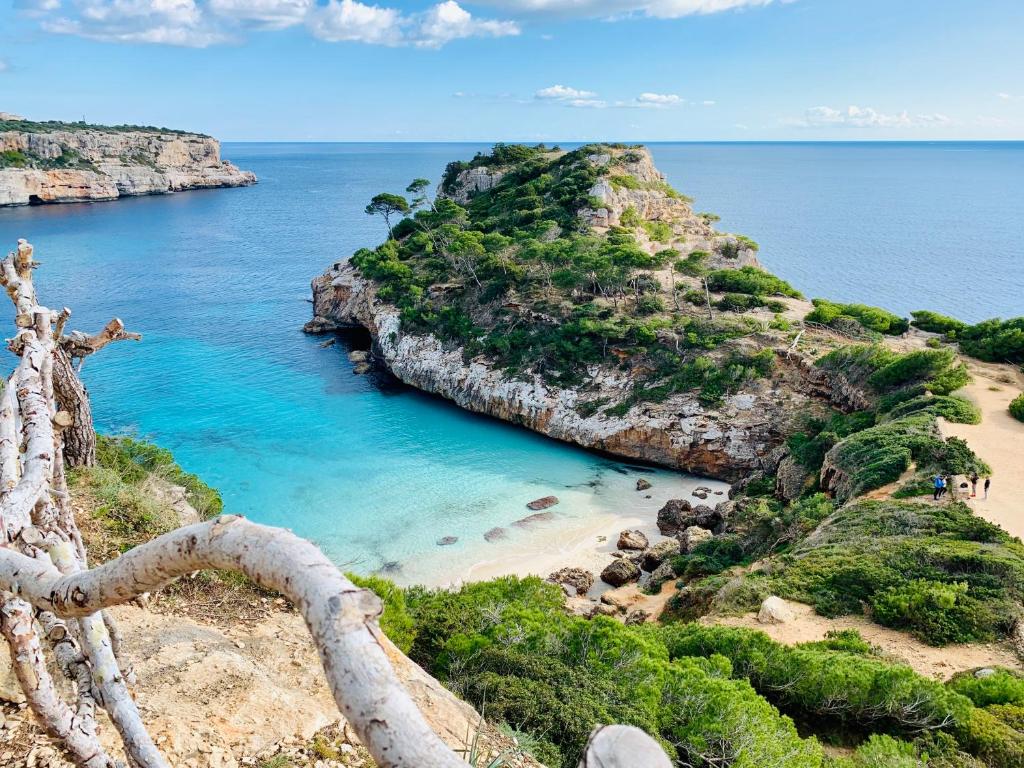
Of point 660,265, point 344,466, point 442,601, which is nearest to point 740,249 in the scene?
point 660,265

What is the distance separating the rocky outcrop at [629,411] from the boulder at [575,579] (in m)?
8.65

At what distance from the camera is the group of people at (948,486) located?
51.9 feet

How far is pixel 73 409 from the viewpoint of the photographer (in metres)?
9.77

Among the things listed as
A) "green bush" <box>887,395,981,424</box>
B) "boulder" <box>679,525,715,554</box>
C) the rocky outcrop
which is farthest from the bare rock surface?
the rocky outcrop

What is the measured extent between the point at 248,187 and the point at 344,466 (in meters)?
123

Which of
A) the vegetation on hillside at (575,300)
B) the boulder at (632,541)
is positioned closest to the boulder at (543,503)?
the boulder at (632,541)

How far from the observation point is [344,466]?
2595cm

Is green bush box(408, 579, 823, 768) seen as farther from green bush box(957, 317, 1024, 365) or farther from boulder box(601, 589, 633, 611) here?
green bush box(957, 317, 1024, 365)

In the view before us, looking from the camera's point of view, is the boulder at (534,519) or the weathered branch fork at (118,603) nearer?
the weathered branch fork at (118,603)

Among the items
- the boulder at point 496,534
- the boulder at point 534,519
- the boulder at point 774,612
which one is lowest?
the boulder at point 496,534

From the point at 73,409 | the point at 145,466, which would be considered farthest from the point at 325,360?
the point at 73,409

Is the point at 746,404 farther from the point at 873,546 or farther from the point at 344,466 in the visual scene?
the point at 344,466

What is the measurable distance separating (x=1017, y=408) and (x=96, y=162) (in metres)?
119

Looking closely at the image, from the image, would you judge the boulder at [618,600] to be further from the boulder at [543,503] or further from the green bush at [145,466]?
the green bush at [145,466]
